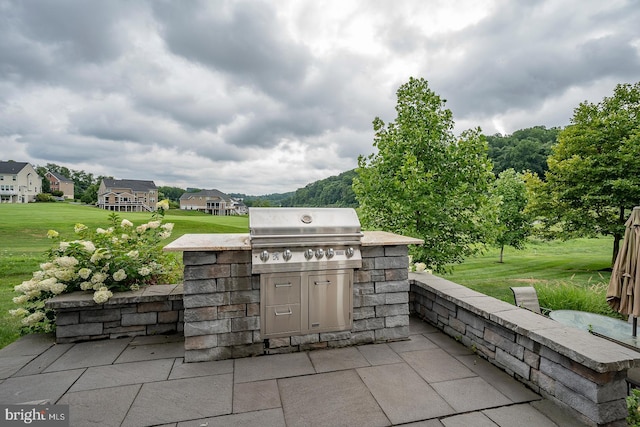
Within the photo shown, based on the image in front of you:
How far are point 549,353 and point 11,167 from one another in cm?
4205

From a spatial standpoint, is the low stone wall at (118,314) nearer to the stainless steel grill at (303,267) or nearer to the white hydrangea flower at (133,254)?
the white hydrangea flower at (133,254)

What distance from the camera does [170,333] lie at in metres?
2.88

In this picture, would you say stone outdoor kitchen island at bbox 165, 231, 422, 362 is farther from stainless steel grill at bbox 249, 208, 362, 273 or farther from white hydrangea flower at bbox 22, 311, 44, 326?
white hydrangea flower at bbox 22, 311, 44, 326

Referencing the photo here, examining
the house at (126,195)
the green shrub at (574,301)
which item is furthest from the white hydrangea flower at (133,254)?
the house at (126,195)

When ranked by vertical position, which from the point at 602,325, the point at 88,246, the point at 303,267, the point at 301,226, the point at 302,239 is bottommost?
the point at 602,325

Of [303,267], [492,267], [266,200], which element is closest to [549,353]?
[303,267]

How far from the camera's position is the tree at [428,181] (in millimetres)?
5109

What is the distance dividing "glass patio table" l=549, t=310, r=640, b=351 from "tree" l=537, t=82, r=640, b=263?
23.3 ft

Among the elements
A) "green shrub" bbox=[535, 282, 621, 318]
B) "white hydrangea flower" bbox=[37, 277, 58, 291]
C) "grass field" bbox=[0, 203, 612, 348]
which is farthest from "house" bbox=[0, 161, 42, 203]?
"green shrub" bbox=[535, 282, 621, 318]

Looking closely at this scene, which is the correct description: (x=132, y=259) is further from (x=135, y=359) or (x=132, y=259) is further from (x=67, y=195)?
(x=67, y=195)

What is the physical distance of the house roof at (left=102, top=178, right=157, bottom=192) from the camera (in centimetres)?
3351

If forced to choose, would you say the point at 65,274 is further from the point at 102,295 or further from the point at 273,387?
the point at 273,387

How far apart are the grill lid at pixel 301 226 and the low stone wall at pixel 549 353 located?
1.28 meters

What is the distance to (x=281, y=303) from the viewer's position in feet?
8.05
